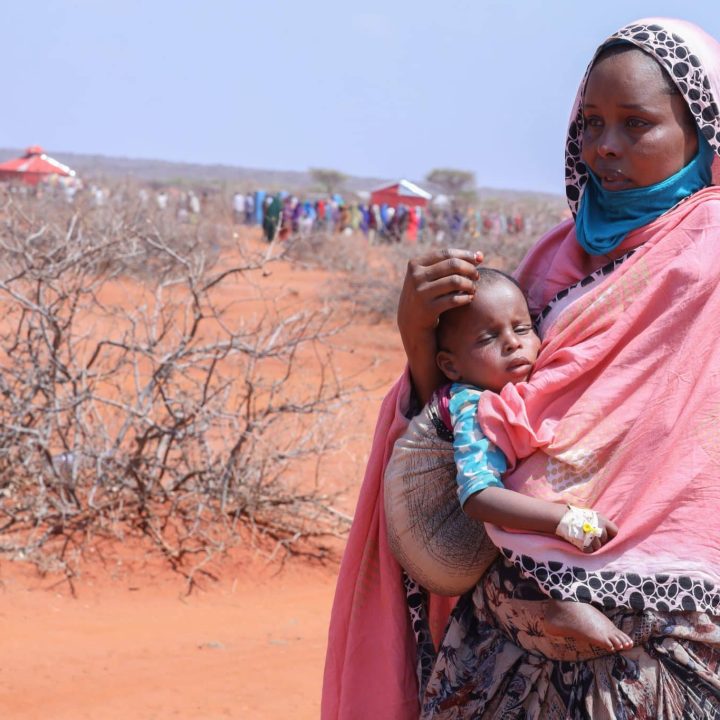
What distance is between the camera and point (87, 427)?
600 centimetres

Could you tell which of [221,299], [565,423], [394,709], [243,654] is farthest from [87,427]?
[221,299]

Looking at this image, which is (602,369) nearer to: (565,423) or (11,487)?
(565,423)

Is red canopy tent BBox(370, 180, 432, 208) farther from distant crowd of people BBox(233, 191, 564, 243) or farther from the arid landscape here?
the arid landscape

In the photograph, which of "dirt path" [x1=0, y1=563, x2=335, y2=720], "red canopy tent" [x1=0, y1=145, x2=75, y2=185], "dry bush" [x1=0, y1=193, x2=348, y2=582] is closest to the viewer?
"dirt path" [x1=0, y1=563, x2=335, y2=720]

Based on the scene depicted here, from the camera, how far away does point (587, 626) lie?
6.07ft

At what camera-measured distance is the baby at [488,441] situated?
73.0 inches

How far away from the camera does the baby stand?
6.08 ft

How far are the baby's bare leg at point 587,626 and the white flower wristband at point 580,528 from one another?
10 cm

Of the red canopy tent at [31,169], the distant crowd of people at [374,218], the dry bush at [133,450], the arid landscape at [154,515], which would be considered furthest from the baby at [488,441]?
the distant crowd of people at [374,218]

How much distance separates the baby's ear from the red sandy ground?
251cm

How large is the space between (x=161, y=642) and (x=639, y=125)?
12.0 feet

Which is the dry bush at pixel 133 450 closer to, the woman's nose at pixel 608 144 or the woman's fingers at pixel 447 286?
the woman's fingers at pixel 447 286

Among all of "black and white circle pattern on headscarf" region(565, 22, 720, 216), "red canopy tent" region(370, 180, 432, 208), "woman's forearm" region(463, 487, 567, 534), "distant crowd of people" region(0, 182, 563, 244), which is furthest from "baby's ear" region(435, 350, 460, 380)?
"red canopy tent" region(370, 180, 432, 208)

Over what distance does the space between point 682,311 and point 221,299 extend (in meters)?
13.9
